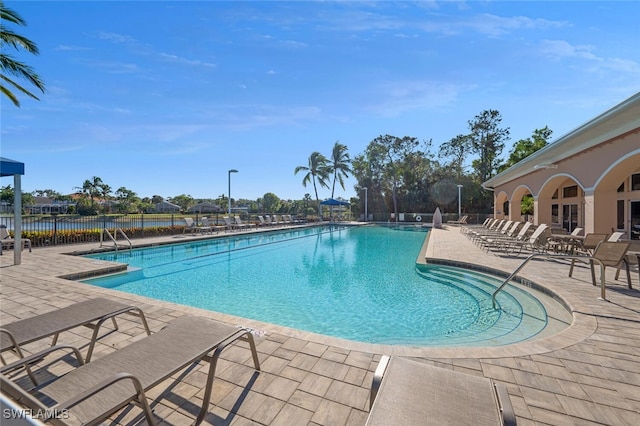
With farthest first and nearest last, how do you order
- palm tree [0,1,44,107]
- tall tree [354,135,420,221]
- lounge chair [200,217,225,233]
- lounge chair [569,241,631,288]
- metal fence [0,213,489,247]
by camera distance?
tall tree [354,135,420,221] → lounge chair [200,217,225,233] → metal fence [0,213,489,247] → palm tree [0,1,44,107] → lounge chair [569,241,631,288]

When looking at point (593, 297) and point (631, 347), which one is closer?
point (631, 347)

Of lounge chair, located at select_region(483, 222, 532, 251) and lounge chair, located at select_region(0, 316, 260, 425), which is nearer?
lounge chair, located at select_region(0, 316, 260, 425)

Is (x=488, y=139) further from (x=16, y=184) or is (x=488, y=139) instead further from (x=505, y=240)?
(x=16, y=184)

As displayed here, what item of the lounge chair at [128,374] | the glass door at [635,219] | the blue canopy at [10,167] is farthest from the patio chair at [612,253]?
the blue canopy at [10,167]

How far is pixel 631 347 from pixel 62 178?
51.6m

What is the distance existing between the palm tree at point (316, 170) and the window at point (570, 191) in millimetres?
19823

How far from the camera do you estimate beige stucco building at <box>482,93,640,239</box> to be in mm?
6621

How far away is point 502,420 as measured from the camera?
51.4 inches

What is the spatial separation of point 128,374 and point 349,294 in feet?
17.0

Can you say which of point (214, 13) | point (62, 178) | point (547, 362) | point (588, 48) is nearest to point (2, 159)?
point (214, 13)

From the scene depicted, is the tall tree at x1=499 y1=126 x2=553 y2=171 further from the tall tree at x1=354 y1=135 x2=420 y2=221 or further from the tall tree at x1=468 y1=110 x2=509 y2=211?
the tall tree at x1=354 y1=135 x2=420 y2=221

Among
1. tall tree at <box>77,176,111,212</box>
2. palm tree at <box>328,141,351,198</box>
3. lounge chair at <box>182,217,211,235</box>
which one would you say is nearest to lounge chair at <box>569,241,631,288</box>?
lounge chair at <box>182,217,211,235</box>

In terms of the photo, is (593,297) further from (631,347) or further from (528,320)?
(631,347)

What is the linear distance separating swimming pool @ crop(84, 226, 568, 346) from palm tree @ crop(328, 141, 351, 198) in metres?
21.1
